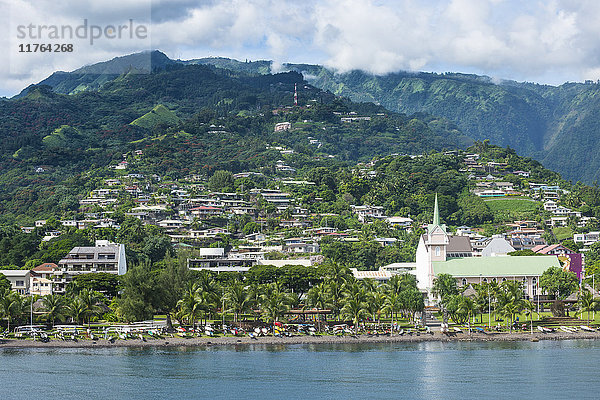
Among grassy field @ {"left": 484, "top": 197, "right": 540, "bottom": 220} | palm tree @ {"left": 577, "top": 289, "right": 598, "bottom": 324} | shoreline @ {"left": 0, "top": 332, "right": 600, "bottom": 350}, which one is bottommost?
shoreline @ {"left": 0, "top": 332, "right": 600, "bottom": 350}

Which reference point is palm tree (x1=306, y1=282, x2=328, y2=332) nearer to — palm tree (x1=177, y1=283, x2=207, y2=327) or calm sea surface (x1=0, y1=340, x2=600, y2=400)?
calm sea surface (x1=0, y1=340, x2=600, y2=400)

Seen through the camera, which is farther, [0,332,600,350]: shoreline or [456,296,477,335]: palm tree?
[456,296,477,335]: palm tree

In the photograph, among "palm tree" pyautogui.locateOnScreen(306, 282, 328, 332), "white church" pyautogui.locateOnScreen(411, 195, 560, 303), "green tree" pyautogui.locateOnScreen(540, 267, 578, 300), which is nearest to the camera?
"palm tree" pyautogui.locateOnScreen(306, 282, 328, 332)

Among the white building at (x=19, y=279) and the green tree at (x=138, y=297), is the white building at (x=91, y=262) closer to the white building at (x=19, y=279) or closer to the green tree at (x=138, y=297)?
the white building at (x=19, y=279)

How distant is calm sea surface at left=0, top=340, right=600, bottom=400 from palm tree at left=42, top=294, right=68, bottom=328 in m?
8.21

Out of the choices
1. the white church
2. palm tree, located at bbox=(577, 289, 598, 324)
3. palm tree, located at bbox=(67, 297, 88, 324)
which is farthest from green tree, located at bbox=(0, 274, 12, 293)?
palm tree, located at bbox=(577, 289, 598, 324)

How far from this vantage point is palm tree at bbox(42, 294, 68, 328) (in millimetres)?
86188

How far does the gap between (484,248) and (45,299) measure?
67.0 m

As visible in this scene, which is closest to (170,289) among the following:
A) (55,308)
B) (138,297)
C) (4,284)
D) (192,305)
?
(138,297)

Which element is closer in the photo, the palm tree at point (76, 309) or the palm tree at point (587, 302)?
the palm tree at point (76, 309)

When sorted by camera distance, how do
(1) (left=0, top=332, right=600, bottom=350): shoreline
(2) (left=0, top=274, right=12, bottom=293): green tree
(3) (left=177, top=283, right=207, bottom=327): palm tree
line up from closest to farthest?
(1) (left=0, top=332, right=600, bottom=350): shoreline
(3) (left=177, top=283, right=207, bottom=327): palm tree
(2) (left=0, top=274, right=12, bottom=293): green tree

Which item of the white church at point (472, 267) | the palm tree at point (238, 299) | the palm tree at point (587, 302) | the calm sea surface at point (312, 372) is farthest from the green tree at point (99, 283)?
the palm tree at point (587, 302)

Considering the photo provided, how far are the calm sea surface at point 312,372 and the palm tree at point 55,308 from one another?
8.21 m

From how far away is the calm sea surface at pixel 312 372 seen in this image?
202 feet
